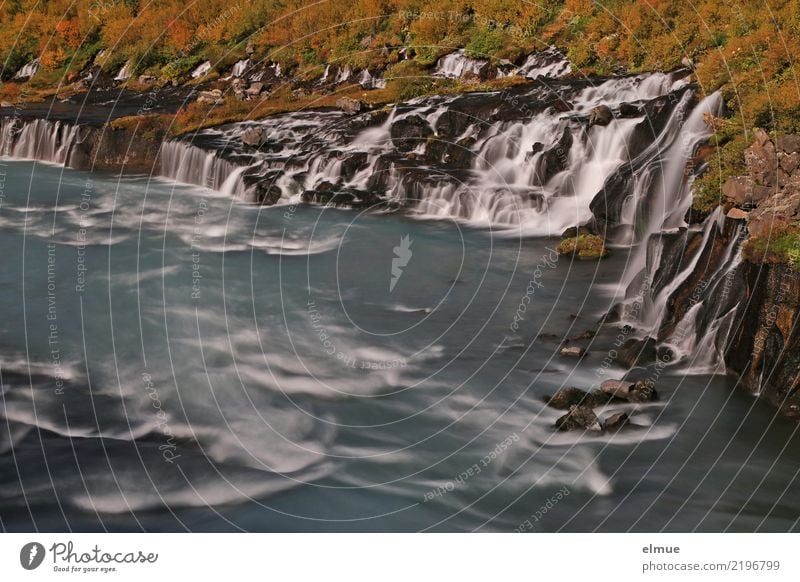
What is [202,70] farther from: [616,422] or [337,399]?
[616,422]

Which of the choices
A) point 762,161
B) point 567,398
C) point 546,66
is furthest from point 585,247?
point 546,66

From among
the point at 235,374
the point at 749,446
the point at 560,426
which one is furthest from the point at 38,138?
the point at 749,446

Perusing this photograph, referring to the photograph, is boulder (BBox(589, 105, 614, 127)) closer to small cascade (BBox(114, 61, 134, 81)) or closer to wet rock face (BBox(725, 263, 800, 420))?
wet rock face (BBox(725, 263, 800, 420))

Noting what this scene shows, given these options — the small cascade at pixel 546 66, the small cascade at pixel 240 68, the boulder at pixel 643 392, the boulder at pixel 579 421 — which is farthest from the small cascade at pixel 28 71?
the boulder at pixel 643 392

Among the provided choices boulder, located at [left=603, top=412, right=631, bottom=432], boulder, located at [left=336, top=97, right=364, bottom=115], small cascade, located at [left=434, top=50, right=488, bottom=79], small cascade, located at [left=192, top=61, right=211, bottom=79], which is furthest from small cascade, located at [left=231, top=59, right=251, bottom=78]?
boulder, located at [left=603, top=412, right=631, bottom=432]

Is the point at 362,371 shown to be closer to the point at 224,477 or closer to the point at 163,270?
the point at 224,477

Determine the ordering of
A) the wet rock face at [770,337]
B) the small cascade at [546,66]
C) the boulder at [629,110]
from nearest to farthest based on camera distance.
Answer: the wet rock face at [770,337] → the boulder at [629,110] → the small cascade at [546,66]

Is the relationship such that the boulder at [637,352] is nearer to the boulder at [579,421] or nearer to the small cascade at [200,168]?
the boulder at [579,421]
